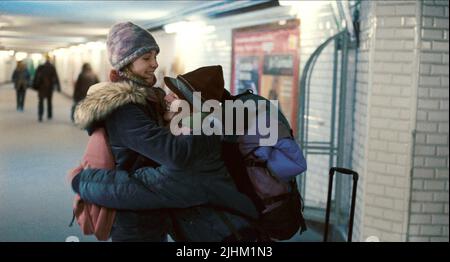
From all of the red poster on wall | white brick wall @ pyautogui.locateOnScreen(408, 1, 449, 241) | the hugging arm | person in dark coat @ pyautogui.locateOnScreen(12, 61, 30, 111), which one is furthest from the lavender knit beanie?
the red poster on wall

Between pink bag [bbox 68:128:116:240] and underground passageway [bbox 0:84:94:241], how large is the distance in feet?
2.37

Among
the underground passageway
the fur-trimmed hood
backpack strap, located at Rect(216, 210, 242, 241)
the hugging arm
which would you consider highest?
the fur-trimmed hood

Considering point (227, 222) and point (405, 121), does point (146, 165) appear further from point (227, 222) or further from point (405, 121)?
point (405, 121)

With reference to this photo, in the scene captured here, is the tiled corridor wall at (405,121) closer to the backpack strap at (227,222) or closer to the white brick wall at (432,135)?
the white brick wall at (432,135)

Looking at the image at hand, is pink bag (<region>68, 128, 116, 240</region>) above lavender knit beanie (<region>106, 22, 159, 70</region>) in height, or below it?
below

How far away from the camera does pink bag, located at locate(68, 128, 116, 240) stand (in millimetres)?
1619

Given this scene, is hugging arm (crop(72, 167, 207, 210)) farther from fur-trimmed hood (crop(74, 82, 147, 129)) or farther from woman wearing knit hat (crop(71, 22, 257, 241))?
fur-trimmed hood (crop(74, 82, 147, 129))

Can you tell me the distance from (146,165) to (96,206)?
0.20 metres

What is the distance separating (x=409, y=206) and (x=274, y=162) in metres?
2.16

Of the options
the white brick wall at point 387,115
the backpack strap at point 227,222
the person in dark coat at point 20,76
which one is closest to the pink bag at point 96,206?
the backpack strap at point 227,222

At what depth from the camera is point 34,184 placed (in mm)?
4621

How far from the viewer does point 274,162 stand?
1640 millimetres
